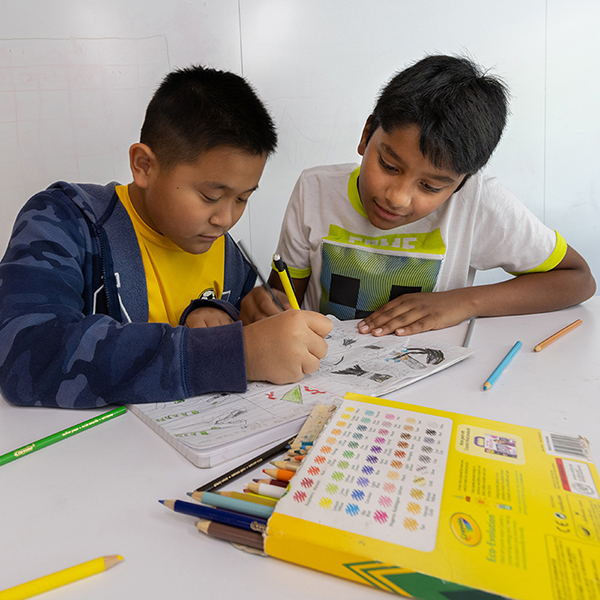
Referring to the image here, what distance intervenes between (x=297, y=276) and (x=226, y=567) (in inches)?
33.1

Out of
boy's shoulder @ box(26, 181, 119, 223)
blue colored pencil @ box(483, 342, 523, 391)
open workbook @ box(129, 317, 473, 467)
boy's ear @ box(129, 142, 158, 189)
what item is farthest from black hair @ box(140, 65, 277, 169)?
blue colored pencil @ box(483, 342, 523, 391)

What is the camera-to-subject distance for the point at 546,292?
35.8 inches

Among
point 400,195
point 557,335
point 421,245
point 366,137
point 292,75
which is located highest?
point 292,75

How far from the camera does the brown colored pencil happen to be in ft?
0.97

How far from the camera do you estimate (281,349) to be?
1.79 ft

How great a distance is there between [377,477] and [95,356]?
0.33 m

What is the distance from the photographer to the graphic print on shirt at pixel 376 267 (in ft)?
3.20

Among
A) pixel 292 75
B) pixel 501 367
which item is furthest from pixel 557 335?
pixel 292 75

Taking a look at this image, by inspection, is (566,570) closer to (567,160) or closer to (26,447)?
(26,447)

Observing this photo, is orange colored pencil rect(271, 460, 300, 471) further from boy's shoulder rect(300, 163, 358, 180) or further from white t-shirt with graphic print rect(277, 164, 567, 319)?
boy's shoulder rect(300, 163, 358, 180)

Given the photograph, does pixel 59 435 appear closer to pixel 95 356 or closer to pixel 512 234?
pixel 95 356

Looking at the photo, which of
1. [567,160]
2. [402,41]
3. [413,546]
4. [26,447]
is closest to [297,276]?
[26,447]

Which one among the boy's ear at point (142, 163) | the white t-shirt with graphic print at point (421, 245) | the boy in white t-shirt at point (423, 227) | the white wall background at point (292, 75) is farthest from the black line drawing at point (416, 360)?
the white wall background at point (292, 75)

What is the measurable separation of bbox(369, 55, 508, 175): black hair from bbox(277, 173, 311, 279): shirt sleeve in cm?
30
